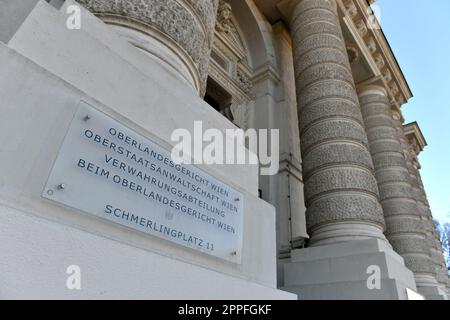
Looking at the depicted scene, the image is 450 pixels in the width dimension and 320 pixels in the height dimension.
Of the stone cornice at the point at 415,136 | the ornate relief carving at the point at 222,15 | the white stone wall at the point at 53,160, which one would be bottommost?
the white stone wall at the point at 53,160

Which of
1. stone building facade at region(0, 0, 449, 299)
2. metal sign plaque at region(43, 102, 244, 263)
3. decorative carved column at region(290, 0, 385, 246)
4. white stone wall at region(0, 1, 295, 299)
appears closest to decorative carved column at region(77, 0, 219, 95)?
stone building facade at region(0, 0, 449, 299)

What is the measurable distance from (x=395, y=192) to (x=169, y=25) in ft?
25.1

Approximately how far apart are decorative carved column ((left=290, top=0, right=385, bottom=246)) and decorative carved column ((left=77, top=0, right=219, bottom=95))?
3.23 meters

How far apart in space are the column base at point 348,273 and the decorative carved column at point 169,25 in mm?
3018

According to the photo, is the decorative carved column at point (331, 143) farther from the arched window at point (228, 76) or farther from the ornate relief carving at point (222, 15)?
the ornate relief carving at point (222, 15)

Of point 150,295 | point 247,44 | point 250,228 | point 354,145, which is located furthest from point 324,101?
point 150,295

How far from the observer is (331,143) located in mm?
5570

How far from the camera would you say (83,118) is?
1.46 metres

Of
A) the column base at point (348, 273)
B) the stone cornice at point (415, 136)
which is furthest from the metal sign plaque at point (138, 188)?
the stone cornice at point (415, 136)

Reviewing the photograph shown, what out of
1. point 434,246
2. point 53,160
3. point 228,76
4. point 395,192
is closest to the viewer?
point 53,160

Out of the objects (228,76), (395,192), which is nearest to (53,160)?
(228,76)

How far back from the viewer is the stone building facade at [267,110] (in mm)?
1450

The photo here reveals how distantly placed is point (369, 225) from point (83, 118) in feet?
14.5

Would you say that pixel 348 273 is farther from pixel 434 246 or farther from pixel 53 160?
pixel 434 246
